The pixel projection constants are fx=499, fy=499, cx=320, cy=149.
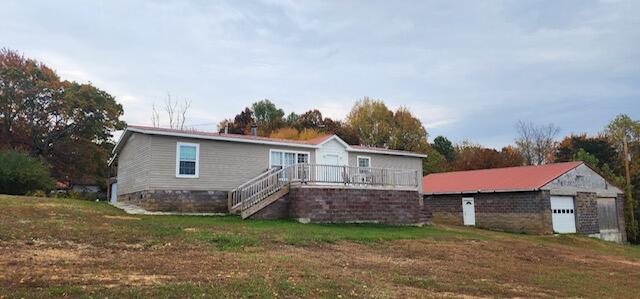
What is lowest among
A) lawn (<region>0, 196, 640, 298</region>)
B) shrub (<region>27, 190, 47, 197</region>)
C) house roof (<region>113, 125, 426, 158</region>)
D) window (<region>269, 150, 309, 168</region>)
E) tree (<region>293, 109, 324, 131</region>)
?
lawn (<region>0, 196, 640, 298</region>)

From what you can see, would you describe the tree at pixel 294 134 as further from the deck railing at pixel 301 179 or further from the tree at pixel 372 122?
the deck railing at pixel 301 179

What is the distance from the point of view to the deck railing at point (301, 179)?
70.3 feet

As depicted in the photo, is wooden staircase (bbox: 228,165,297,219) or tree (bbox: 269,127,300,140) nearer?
wooden staircase (bbox: 228,165,297,219)

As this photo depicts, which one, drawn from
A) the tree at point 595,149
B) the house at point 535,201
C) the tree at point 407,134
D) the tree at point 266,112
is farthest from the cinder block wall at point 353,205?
the tree at point 595,149

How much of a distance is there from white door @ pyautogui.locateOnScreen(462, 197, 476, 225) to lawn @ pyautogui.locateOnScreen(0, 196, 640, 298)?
12648mm

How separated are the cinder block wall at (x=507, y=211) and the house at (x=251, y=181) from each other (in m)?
8.65

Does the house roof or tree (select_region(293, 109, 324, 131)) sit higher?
tree (select_region(293, 109, 324, 131))

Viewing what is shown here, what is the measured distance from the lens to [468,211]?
32656 mm

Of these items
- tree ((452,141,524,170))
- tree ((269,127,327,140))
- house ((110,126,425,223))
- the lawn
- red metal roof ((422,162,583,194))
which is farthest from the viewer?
tree ((452,141,524,170))

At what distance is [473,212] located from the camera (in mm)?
32344

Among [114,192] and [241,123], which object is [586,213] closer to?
[114,192]

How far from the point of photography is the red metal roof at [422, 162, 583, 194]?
98.6 feet

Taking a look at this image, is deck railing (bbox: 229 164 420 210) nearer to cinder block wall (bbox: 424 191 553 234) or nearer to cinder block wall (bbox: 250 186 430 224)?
cinder block wall (bbox: 250 186 430 224)

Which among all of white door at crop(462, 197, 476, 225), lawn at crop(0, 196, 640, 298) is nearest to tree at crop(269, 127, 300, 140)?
white door at crop(462, 197, 476, 225)
